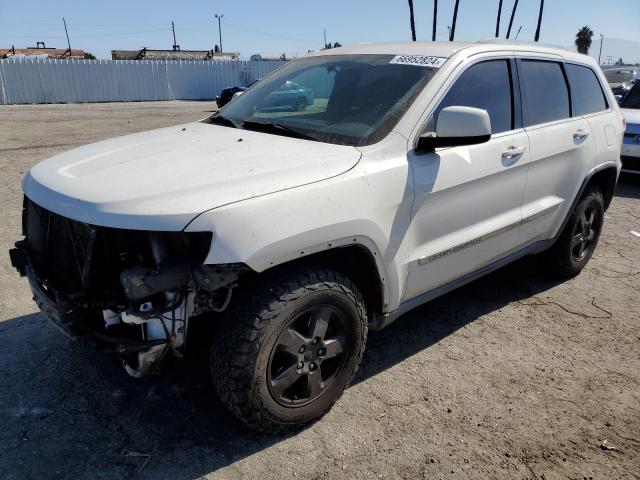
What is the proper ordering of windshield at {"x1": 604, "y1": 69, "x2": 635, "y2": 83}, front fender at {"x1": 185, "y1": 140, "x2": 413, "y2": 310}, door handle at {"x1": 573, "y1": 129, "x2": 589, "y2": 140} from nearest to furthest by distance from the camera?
front fender at {"x1": 185, "y1": 140, "x2": 413, "y2": 310}
door handle at {"x1": 573, "y1": 129, "x2": 589, "y2": 140}
windshield at {"x1": 604, "y1": 69, "x2": 635, "y2": 83}

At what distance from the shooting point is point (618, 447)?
8.54ft

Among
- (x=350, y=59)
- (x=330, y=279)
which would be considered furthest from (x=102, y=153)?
(x=350, y=59)

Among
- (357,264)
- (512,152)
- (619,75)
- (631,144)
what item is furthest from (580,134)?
(619,75)

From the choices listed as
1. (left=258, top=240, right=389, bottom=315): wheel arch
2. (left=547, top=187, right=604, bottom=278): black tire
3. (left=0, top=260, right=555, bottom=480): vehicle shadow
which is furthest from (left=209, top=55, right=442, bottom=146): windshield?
(left=547, top=187, right=604, bottom=278): black tire

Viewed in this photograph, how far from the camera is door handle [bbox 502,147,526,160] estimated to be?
329 centimetres

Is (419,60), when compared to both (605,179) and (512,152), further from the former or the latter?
(605,179)

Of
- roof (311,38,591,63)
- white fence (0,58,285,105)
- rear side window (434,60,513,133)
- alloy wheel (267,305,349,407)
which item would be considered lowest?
white fence (0,58,285,105)

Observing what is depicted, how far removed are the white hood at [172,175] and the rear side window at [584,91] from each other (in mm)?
2412

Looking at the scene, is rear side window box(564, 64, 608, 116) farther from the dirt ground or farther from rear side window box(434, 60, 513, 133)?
the dirt ground

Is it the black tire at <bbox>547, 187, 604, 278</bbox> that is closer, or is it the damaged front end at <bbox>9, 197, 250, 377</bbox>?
the damaged front end at <bbox>9, 197, 250, 377</bbox>

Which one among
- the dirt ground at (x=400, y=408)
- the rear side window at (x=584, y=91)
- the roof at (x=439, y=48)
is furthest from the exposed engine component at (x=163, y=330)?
the rear side window at (x=584, y=91)

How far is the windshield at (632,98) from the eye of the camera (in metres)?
9.31

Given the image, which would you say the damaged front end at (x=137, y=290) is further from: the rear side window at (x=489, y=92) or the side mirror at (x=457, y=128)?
the rear side window at (x=489, y=92)

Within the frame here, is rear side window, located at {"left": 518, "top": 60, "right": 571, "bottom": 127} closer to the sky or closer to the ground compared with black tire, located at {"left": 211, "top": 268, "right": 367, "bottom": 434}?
closer to the sky
